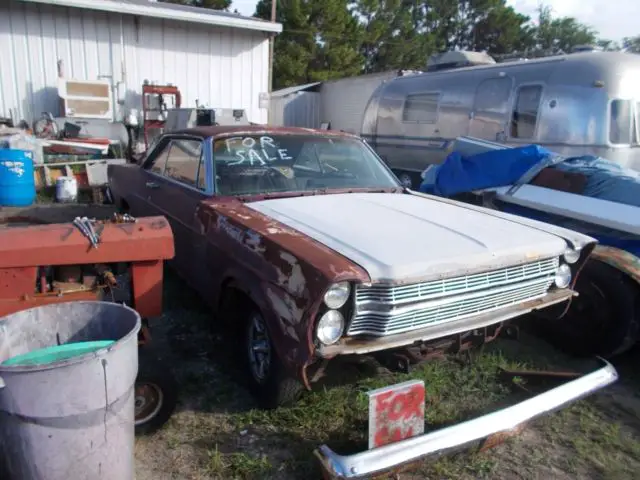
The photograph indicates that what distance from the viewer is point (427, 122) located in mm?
9289

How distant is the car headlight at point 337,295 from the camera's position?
8.04 feet

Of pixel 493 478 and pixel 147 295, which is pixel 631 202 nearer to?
pixel 493 478

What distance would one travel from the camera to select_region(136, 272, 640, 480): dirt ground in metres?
2.71

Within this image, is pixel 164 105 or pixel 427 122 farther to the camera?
pixel 164 105

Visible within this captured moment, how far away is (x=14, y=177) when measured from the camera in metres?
7.72

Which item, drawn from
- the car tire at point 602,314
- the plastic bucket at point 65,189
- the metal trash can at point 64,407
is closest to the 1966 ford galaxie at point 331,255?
the car tire at point 602,314

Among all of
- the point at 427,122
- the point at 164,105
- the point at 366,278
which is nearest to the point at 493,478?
the point at 366,278

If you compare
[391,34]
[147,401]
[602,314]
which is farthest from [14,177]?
[391,34]

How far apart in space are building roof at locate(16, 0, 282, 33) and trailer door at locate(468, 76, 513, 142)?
19.0 feet

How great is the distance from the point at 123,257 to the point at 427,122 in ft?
24.3

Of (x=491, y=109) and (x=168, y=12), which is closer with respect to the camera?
(x=491, y=109)

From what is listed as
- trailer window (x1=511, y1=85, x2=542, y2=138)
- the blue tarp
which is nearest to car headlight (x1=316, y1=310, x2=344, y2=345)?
the blue tarp

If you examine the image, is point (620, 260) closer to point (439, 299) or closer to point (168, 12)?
point (439, 299)

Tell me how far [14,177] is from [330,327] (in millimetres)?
7029
